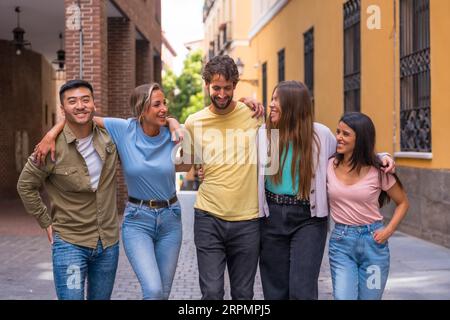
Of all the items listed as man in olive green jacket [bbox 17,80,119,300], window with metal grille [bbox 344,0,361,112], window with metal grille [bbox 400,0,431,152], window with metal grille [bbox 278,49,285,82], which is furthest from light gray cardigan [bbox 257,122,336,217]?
window with metal grille [bbox 278,49,285,82]

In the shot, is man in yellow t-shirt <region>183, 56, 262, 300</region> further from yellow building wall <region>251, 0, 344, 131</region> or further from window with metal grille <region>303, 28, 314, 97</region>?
window with metal grille <region>303, 28, 314, 97</region>

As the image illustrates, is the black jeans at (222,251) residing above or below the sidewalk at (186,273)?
above

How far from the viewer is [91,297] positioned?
4.01 m

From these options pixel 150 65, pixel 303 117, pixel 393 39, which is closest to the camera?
pixel 303 117

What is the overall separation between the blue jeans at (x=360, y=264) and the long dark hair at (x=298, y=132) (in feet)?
1.22

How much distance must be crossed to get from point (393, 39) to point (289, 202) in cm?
813

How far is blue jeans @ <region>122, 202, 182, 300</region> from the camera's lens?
13.1ft

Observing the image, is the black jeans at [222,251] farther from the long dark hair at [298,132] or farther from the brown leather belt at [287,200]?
the long dark hair at [298,132]

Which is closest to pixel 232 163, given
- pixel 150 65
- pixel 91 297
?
pixel 91 297

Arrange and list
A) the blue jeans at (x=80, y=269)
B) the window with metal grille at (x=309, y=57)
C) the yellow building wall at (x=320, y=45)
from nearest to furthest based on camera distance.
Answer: the blue jeans at (x=80, y=269) → the yellow building wall at (x=320, y=45) → the window with metal grille at (x=309, y=57)

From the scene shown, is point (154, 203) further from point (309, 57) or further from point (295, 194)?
point (309, 57)

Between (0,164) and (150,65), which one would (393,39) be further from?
(0,164)

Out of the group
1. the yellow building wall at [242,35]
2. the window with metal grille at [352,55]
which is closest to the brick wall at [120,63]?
the window with metal grille at [352,55]

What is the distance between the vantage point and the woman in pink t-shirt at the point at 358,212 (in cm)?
397
